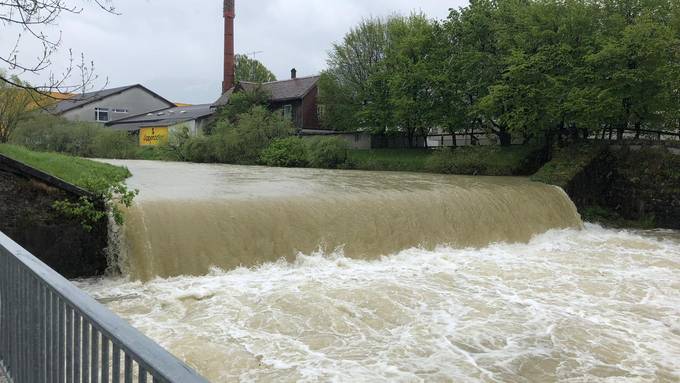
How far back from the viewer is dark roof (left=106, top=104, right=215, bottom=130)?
46.0 meters

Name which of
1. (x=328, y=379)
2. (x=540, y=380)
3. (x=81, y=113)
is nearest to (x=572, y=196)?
(x=540, y=380)

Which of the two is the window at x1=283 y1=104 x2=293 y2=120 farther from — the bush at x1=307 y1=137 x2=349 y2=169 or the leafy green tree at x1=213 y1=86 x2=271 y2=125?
the bush at x1=307 y1=137 x2=349 y2=169

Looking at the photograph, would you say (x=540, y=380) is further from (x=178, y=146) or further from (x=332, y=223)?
(x=178, y=146)

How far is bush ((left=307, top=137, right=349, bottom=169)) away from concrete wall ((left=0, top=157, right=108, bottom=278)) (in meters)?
21.8

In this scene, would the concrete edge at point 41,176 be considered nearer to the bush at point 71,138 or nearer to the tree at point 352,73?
the tree at point 352,73

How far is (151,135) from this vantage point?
45719mm

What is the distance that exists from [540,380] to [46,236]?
8146 millimetres

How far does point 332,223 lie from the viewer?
12273 mm

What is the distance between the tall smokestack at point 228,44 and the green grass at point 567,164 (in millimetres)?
36164

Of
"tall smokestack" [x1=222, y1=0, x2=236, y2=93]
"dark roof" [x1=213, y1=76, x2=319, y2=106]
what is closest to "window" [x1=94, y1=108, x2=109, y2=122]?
"tall smokestack" [x1=222, y1=0, x2=236, y2=93]

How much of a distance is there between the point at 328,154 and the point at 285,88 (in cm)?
1727

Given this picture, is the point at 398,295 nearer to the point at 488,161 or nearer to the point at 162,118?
the point at 488,161

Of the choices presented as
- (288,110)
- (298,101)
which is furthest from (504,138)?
(288,110)

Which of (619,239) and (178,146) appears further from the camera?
(178,146)
